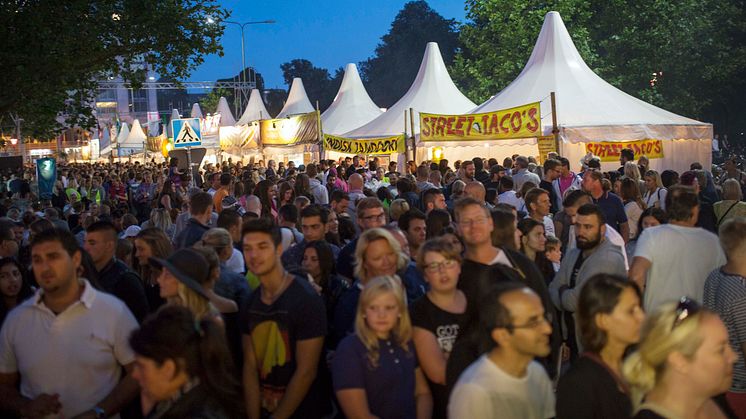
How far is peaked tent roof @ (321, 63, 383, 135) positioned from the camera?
33.8m

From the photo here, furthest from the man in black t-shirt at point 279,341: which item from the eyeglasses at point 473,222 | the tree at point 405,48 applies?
the tree at point 405,48

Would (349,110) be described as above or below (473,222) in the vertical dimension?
above

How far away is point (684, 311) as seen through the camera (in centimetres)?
331

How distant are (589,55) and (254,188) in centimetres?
3194

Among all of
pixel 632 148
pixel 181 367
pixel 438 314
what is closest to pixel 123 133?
pixel 632 148

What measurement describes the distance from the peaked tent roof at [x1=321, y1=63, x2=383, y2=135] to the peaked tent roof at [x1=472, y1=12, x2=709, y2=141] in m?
10.9

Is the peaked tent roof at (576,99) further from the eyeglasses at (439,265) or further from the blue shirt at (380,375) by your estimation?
the blue shirt at (380,375)

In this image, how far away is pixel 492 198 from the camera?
1117cm

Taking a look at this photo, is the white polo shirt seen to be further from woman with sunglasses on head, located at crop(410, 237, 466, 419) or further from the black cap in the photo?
woman with sunglasses on head, located at crop(410, 237, 466, 419)

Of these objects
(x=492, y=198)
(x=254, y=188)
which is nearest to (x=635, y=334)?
(x=492, y=198)

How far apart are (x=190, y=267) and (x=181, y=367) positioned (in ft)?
3.91

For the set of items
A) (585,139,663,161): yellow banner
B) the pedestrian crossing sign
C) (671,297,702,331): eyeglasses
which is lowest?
(671,297,702,331): eyeglasses

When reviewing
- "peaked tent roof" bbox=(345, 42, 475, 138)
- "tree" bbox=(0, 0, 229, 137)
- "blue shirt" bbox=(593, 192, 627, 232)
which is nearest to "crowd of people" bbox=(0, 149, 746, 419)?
"blue shirt" bbox=(593, 192, 627, 232)

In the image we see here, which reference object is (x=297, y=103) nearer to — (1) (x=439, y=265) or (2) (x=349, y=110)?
(2) (x=349, y=110)
